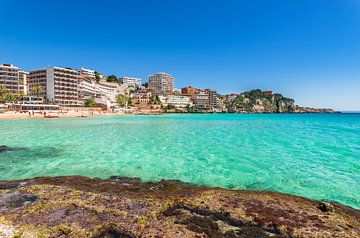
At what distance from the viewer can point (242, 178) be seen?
11.5 meters

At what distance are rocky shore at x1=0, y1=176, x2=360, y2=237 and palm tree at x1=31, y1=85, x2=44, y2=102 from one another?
114260mm

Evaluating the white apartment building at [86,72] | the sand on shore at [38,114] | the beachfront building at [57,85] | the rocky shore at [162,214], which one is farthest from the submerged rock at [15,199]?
the white apartment building at [86,72]

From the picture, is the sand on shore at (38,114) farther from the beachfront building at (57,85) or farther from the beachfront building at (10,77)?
the beachfront building at (10,77)

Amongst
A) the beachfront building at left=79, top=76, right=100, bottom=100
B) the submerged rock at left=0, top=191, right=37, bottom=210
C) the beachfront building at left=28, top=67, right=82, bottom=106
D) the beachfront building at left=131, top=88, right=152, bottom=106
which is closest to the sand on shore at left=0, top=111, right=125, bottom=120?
the beachfront building at left=28, top=67, right=82, bottom=106

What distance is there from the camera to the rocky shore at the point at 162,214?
221 inches

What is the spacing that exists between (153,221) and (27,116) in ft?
273

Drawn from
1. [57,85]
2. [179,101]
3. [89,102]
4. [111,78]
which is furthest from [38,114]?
[111,78]

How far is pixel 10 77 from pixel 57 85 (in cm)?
2341

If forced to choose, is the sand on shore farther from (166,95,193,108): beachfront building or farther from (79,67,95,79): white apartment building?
(166,95,193,108): beachfront building

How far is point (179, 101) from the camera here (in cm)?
18712

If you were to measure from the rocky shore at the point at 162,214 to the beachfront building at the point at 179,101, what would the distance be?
172579mm

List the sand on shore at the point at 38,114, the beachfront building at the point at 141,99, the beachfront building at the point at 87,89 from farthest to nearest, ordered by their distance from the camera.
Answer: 1. the beachfront building at the point at 141,99
2. the beachfront building at the point at 87,89
3. the sand on shore at the point at 38,114

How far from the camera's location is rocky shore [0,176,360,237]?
221 inches

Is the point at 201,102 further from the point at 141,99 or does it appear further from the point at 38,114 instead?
the point at 38,114
